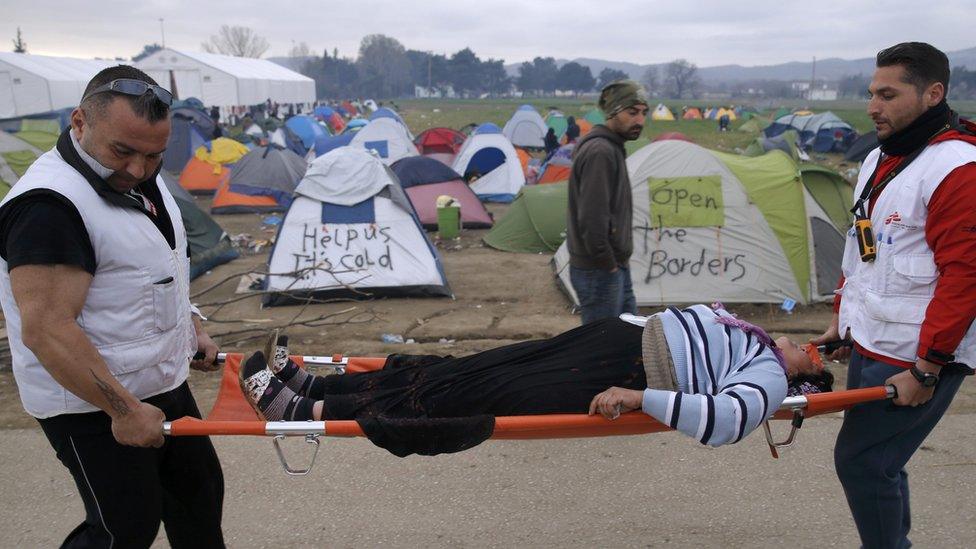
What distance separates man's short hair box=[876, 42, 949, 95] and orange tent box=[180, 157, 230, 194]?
15.5 metres

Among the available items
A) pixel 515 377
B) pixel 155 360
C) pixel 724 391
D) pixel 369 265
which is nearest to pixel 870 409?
pixel 724 391

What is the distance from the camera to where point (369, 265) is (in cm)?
776

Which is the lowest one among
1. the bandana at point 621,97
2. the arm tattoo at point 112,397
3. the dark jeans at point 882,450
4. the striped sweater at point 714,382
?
the dark jeans at point 882,450

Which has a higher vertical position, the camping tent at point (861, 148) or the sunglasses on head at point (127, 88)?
the sunglasses on head at point (127, 88)

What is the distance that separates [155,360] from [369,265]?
5604mm

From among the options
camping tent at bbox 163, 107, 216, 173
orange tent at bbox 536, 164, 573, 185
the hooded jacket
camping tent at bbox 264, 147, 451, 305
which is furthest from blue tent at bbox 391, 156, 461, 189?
camping tent at bbox 163, 107, 216, 173

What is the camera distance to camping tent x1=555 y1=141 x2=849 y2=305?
7188 mm

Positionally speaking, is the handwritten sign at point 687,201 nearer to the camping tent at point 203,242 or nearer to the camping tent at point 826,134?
the camping tent at point 203,242

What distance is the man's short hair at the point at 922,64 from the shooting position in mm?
2283

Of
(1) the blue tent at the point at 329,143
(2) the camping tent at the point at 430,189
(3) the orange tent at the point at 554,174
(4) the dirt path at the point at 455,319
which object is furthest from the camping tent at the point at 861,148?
(4) the dirt path at the point at 455,319

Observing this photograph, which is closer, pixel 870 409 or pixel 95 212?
pixel 95 212

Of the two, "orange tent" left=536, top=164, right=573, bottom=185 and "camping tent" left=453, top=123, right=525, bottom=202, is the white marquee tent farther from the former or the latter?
"orange tent" left=536, top=164, right=573, bottom=185

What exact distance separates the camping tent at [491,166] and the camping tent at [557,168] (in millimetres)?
592

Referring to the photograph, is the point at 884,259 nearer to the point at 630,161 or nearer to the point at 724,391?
the point at 724,391
